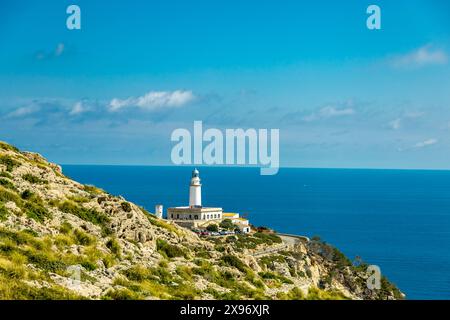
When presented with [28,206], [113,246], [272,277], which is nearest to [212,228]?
[272,277]

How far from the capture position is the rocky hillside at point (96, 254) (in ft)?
53.6

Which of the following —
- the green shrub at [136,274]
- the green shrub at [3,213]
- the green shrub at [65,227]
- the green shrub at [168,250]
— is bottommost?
the green shrub at [136,274]

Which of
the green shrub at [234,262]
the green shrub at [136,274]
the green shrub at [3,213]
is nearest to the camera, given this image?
the green shrub at [136,274]

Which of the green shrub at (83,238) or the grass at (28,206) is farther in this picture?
the grass at (28,206)

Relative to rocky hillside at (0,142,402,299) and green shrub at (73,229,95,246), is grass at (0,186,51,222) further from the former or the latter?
green shrub at (73,229,95,246)

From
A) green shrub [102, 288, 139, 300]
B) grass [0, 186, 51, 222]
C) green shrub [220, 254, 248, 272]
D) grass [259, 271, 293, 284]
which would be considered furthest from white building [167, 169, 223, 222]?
green shrub [102, 288, 139, 300]

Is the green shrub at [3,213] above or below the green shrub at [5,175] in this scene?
below

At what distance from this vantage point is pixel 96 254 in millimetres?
19641

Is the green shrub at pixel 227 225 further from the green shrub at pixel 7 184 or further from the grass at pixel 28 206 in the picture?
the grass at pixel 28 206

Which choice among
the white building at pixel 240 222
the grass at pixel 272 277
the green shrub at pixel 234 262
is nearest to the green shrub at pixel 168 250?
the green shrub at pixel 234 262

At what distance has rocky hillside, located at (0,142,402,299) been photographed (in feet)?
53.6

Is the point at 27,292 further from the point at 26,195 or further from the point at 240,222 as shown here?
→ the point at 240,222
